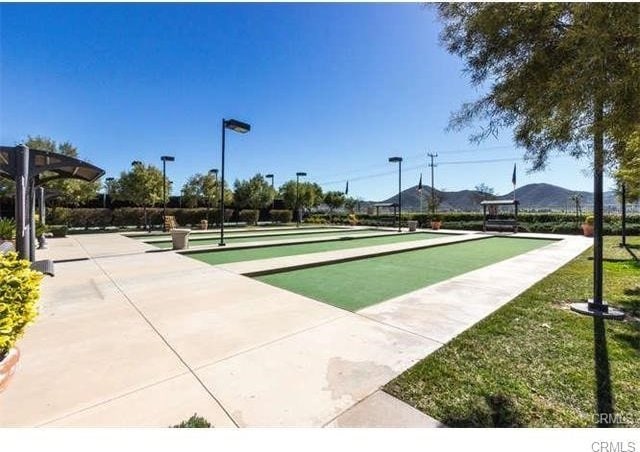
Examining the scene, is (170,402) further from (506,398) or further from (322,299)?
(322,299)

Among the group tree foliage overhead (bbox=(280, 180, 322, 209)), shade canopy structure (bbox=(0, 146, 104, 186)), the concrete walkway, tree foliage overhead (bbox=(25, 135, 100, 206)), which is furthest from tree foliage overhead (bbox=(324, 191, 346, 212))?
the concrete walkway

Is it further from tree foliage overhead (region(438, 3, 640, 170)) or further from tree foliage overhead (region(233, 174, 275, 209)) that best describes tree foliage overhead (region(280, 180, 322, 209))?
tree foliage overhead (region(438, 3, 640, 170))

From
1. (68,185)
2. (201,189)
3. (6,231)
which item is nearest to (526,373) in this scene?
(6,231)

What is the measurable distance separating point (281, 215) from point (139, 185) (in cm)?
1556

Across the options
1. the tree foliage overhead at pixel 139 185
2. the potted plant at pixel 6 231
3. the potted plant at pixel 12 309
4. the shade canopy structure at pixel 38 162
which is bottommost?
the potted plant at pixel 12 309

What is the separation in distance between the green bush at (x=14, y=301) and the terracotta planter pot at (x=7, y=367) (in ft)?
0.17

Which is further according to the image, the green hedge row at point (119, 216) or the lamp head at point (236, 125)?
the green hedge row at point (119, 216)

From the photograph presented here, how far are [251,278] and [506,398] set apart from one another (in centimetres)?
547

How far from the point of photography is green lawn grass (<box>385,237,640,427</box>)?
2.43m

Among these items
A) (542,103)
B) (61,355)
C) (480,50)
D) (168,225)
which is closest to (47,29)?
(61,355)

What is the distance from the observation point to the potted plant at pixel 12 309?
2.39 metres

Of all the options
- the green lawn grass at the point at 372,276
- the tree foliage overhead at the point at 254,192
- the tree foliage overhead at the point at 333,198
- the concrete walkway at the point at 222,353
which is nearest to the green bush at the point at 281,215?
the tree foliage overhead at the point at 254,192

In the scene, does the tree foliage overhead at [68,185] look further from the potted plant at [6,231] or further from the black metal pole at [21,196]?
the black metal pole at [21,196]

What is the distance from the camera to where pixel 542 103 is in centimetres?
327
